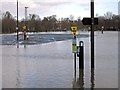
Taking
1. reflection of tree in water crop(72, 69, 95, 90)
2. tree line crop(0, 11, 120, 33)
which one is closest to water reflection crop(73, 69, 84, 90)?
reflection of tree in water crop(72, 69, 95, 90)

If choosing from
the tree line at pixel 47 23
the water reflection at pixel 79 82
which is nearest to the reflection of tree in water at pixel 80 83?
the water reflection at pixel 79 82

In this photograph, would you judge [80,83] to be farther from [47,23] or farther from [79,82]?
[47,23]

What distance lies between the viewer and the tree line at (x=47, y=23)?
131125mm

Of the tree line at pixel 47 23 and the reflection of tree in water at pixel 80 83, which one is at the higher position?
the tree line at pixel 47 23

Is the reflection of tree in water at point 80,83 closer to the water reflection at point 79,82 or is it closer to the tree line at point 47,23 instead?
the water reflection at point 79,82

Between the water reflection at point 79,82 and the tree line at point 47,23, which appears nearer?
the water reflection at point 79,82

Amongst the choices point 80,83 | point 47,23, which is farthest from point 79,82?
point 47,23

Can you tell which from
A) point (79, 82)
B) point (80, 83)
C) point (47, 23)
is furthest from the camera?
point (47, 23)

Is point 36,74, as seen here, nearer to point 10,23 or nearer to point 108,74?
point 108,74

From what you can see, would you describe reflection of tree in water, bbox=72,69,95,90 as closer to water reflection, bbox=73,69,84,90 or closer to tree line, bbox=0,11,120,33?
water reflection, bbox=73,69,84,90

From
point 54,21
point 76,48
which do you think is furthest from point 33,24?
point 76,48

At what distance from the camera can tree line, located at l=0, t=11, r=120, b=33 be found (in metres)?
131

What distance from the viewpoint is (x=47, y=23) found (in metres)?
169

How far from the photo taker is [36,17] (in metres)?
169
